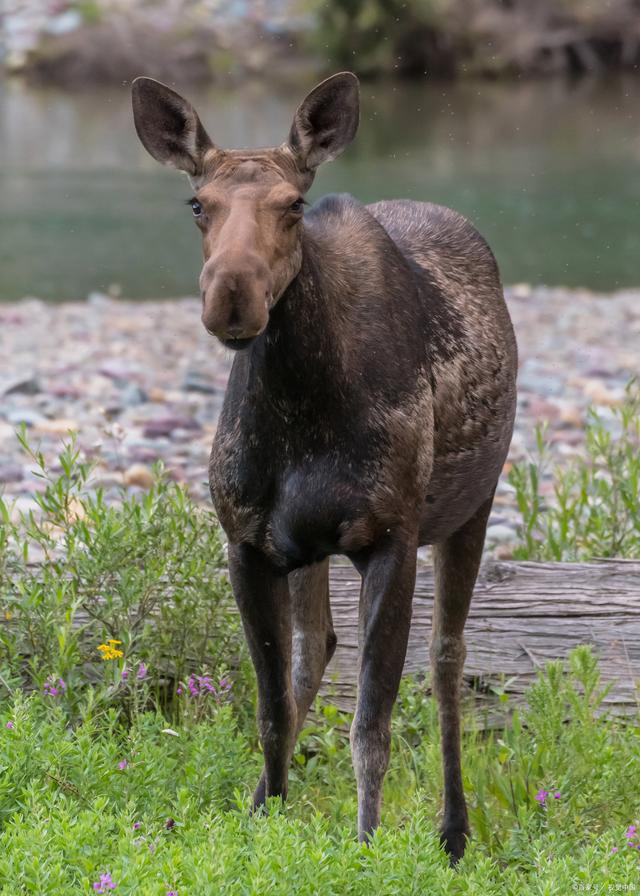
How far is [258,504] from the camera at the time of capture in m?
4.62

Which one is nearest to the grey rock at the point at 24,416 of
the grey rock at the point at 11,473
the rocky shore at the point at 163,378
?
the rocky shore at the point at 163,378

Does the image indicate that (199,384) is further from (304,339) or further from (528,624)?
(304,339)

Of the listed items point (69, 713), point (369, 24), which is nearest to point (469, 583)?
point (69, 713)

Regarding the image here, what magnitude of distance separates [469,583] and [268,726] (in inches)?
38.8

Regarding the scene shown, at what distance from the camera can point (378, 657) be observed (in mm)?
4617

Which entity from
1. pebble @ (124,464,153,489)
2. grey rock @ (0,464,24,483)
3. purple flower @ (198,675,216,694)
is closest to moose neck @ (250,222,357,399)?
purple flower @ (198,675,216,694)

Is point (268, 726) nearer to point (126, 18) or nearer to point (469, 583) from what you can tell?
point (469, 583)

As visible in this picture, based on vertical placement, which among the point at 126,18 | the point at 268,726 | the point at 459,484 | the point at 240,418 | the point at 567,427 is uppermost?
the point at 240,418

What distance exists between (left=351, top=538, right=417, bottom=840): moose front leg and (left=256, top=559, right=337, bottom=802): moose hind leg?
23.6 inches

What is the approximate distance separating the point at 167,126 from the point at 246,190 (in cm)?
53

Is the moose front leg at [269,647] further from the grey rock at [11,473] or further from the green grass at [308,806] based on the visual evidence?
the grey rock at [11,473]

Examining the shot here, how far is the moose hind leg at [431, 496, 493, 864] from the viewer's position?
17.8ft

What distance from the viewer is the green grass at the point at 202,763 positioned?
13.2 feet

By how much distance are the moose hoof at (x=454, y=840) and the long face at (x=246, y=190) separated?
7.17ft
